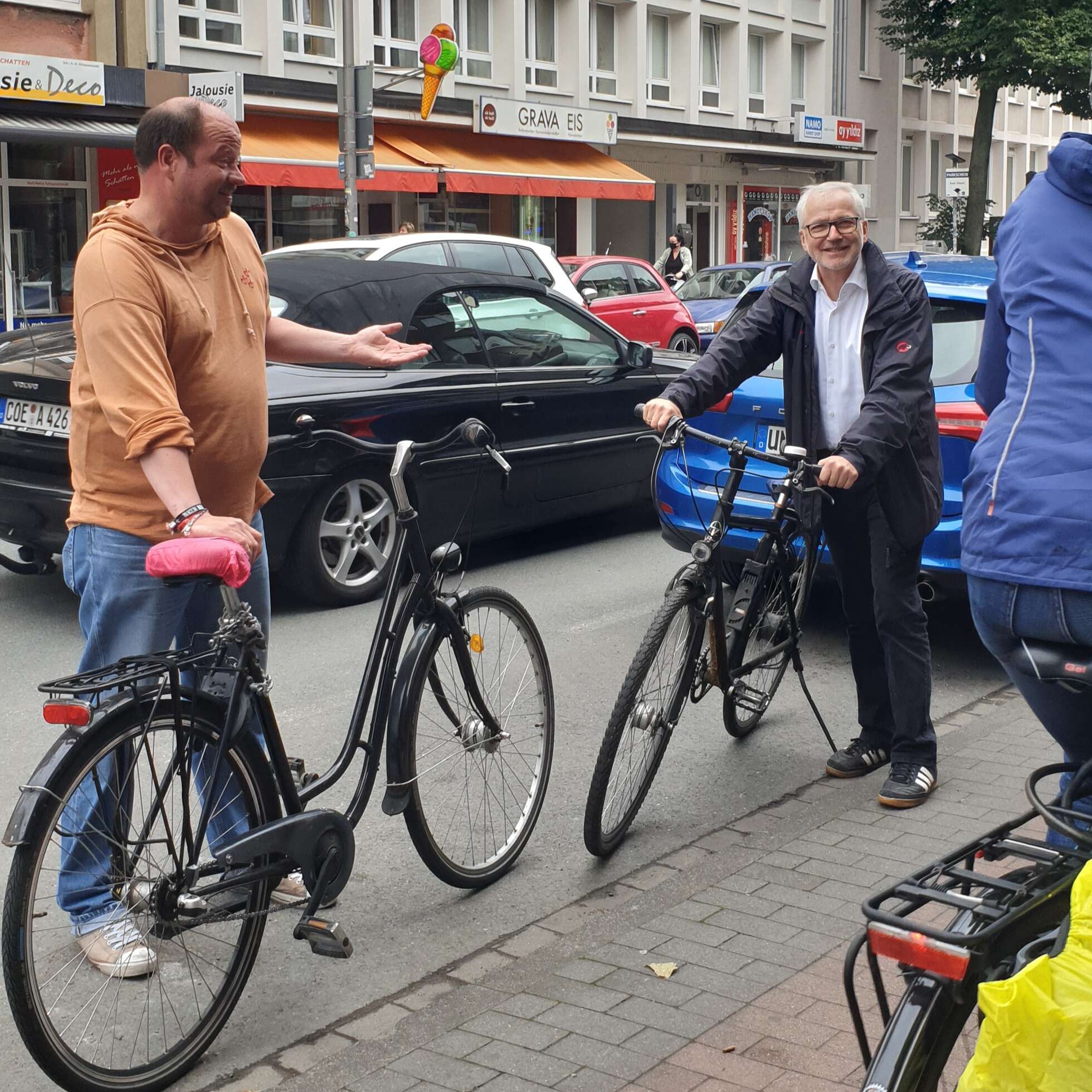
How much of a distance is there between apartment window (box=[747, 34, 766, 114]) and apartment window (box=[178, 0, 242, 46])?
17457 millimetres

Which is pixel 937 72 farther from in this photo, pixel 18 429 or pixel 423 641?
pixel 423 641

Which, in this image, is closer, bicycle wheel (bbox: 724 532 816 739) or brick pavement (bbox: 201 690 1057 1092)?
brick pavement (bbox: 201 690 1057 1092)

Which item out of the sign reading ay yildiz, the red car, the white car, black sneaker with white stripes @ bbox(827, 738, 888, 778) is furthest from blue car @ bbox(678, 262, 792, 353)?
black sneaker with white stripes @ bbox(827, 738, 888, 778)

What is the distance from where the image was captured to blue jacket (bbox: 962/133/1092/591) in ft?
7.84

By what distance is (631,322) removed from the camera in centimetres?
2064

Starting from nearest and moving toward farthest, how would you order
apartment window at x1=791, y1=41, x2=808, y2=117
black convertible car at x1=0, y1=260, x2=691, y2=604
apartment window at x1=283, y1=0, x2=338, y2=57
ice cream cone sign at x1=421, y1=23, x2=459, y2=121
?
1. black convertible car at x1=0, y1=260, x2=691, y2=604
2. ice cream cone sign at x1=421, y1=23, x2=459, y2=121
3. apartment window at x1=283, y1=0, x2=338, y2=57
4. apartment window at x1=791, y1=41, x2=808, y2=117

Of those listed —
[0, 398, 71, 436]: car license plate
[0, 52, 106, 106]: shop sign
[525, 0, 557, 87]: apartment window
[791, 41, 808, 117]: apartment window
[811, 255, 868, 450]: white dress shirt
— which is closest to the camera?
[811, 255, 868, 450]: white dress shirt

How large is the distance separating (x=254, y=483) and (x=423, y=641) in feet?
1.82

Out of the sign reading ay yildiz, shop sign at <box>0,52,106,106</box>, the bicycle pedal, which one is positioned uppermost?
the sign reading ay yildiz

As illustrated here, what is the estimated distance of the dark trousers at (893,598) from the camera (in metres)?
5.09

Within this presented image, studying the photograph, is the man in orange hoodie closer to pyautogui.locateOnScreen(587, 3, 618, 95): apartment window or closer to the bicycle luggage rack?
the bicycle luggage rack

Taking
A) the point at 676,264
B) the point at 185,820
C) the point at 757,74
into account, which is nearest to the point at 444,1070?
the point at 185,820

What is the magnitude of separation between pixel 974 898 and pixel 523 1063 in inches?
54.1

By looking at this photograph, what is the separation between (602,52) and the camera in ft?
116
